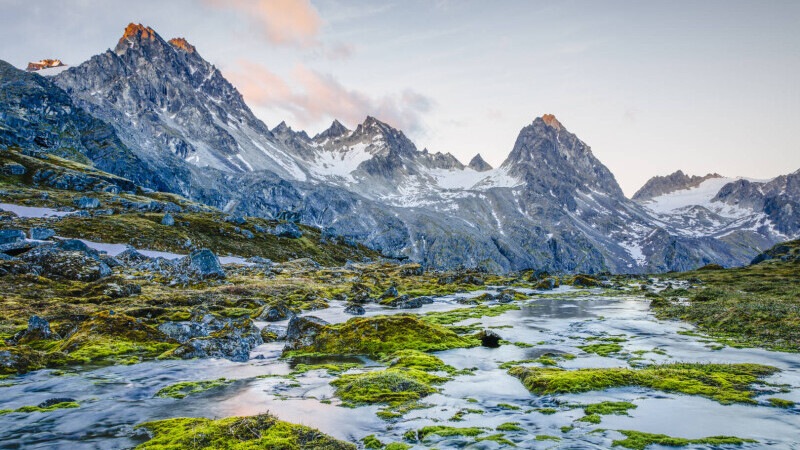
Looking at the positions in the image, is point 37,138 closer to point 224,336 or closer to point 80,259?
point 80,259

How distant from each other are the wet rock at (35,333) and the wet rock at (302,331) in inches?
550

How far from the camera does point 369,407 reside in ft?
48.7

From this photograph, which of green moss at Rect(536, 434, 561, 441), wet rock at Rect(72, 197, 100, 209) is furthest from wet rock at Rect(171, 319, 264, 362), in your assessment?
wet rock at Rect(72, 197, 100, 209)

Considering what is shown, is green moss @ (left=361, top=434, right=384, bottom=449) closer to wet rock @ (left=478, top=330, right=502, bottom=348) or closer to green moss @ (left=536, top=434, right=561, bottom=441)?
green moss @ (left=536, top=434, right=561, bottom=441)

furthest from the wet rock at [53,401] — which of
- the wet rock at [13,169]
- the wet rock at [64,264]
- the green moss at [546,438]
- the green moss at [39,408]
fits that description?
the wet rock at [13,169]

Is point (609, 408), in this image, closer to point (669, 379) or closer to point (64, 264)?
point (669, 379)

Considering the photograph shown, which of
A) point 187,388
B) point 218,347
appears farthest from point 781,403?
point 218,347

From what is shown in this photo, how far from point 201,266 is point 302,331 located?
39586 millimetres

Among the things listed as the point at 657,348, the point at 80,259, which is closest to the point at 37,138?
the point at 80,259

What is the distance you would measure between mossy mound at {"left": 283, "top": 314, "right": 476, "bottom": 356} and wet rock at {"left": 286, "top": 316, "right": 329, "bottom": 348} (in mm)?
67

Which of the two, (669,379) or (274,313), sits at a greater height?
(274,313)

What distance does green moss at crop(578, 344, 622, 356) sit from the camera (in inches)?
953

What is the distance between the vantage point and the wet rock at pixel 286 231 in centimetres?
11794

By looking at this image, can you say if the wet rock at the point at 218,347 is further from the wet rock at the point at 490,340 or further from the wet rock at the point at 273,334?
the wet rock at the point at 490,340
